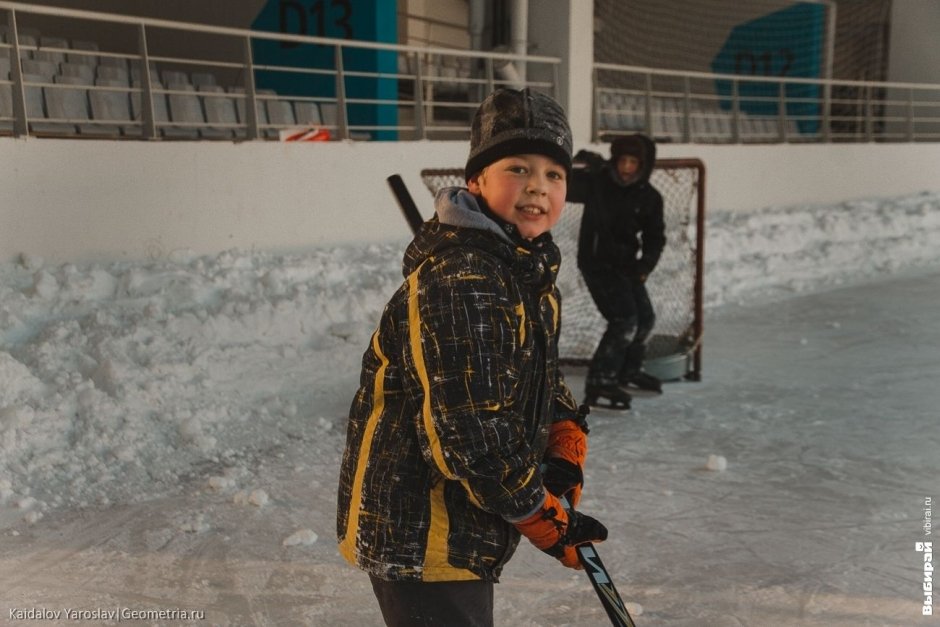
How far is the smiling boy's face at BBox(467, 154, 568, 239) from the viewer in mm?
1457

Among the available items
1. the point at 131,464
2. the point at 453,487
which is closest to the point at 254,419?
the point at 131,464

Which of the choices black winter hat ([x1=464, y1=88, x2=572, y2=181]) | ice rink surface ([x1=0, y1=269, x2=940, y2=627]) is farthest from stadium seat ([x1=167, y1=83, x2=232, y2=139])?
black winter hat ([x1=464, y1=88, x2=572, y2=181])

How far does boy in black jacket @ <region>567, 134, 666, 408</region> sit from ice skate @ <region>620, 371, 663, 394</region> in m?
0.23

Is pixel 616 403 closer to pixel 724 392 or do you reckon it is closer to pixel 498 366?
pixel 724 392

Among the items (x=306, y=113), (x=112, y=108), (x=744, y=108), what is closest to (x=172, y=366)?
(x=112, y=108)

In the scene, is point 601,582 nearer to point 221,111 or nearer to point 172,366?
point 172,366

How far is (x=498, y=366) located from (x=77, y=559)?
218 cm

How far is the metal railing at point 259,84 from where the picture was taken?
6332 mm

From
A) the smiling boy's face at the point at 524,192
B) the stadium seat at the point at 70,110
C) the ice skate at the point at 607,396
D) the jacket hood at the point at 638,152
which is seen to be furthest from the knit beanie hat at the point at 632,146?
the stadium seat at the point at 70,110

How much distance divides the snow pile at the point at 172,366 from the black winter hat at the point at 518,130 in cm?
198

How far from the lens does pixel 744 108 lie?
17.1 m

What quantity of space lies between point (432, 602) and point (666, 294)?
603 centimetres

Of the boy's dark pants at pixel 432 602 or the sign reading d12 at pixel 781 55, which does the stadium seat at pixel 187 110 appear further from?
the sign reading d12 at pixel 781 55

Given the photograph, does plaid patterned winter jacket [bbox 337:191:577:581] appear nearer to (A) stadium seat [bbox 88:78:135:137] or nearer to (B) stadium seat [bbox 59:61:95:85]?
(A) stadium seat [bbox 88:78:135:137]
